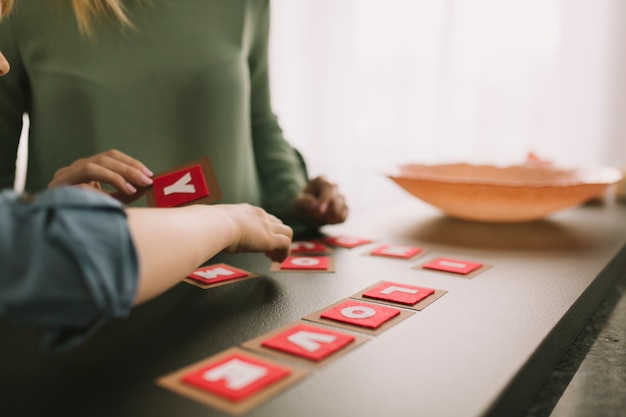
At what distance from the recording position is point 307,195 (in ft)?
3.35

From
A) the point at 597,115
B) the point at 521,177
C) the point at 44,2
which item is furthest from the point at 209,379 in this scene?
the point at 597,115

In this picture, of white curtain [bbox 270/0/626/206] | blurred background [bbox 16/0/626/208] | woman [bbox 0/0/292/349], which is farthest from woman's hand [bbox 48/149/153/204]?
white curtain [bbox 270/0/626/206]

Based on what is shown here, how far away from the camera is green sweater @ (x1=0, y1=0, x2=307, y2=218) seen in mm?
936

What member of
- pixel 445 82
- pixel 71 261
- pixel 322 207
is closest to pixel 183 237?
pixel 71 261

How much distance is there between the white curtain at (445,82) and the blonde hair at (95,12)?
169 centimetres

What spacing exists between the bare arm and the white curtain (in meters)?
1.82

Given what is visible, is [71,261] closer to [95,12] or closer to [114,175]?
[114,175]

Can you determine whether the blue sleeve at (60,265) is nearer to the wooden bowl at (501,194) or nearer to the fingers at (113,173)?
the fingers at (113,173)

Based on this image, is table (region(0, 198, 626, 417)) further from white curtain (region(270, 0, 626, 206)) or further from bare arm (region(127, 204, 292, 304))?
white curtain (region(270, 0, 626, 206))

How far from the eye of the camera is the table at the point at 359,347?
392 millimetres

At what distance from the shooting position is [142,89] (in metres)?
0.99

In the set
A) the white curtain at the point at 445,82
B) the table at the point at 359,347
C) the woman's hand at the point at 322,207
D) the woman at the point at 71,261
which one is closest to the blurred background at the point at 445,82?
the white curtain at the point at 445,82

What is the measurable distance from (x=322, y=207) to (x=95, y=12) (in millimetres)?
525

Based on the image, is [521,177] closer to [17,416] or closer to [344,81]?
[17,416]
